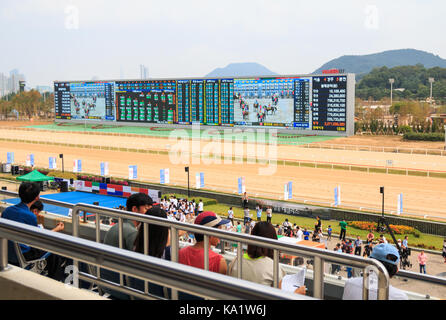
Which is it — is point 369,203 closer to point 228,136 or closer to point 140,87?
point 228,136

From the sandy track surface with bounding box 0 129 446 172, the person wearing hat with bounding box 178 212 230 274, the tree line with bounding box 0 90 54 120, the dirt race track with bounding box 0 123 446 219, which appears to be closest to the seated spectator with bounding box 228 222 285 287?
the person wearing hat with bounding box 178 212 230 274

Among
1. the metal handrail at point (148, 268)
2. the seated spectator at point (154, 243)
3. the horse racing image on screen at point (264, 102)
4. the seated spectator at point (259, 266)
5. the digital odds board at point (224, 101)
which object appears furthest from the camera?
the horse racing image on screen at point (264, 102)

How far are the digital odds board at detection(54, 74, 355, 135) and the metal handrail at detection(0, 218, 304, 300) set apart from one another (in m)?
37.1

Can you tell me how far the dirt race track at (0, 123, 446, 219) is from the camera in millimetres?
24250

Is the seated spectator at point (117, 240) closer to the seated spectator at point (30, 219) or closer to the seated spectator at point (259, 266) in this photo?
the seated spectator at point (30, 219)

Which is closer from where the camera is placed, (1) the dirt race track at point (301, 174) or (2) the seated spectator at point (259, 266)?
(2) the seated spectator at point (259, 266)

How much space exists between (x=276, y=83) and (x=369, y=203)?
2042 centimetres

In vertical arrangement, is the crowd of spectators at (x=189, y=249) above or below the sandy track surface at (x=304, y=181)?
above

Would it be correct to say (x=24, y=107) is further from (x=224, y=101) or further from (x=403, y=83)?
(x=403, y=83)

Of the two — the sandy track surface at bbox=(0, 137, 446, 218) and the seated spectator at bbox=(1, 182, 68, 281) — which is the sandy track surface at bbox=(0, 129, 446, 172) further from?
the seated spectator at bbox=(1, 182, 68, 281)

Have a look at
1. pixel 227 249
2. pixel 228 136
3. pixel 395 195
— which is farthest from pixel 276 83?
pixel 227 249

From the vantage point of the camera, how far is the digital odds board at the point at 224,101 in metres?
39.1

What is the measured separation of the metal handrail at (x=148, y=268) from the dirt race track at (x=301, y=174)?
2061cm

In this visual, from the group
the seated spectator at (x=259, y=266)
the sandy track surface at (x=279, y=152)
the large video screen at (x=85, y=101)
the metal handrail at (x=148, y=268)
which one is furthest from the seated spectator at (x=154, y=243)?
the large video screen at (x=85, y=101)
